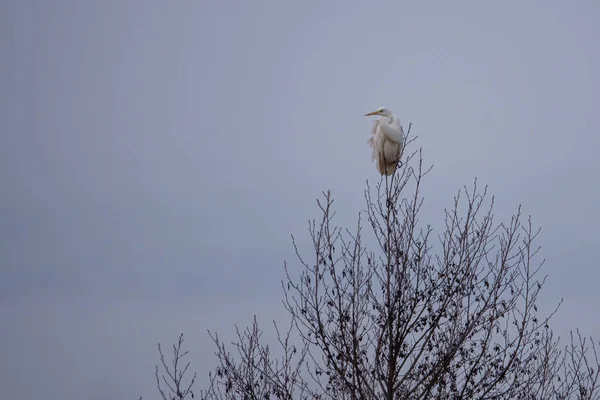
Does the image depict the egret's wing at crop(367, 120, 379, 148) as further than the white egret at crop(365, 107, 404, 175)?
Yes

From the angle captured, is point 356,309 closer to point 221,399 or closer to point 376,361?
point 376,361

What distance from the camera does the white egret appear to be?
1009 centimetres

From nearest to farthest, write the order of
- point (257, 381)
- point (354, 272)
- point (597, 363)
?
point (354, 272)
point (257, 381)
point (597, 363)

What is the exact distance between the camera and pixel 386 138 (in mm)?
10242

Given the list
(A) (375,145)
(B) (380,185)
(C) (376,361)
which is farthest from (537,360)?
(A) (375,145)

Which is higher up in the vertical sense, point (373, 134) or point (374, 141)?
point (373, 134)

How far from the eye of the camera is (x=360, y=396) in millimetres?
5160

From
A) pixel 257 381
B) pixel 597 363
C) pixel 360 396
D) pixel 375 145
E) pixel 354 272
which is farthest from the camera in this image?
pixel 375 145

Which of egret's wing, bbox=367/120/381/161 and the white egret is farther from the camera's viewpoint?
egret's wing, bbox=367/120/381/161

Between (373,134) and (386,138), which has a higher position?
(373,134)

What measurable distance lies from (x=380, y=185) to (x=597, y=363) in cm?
307

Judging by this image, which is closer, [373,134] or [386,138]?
[386,138]

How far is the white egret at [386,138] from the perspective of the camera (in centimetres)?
1009

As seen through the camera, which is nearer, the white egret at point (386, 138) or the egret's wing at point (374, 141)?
the white egret at point (386, 138)
